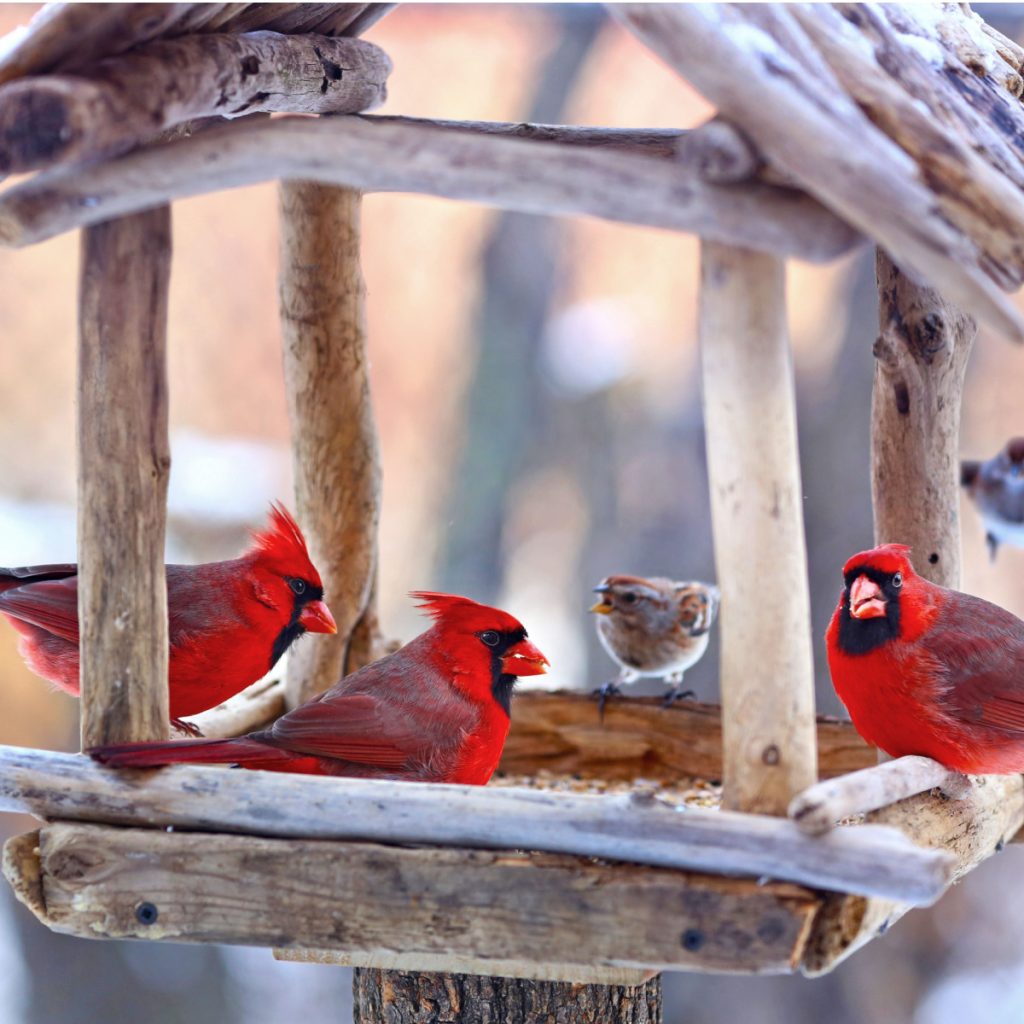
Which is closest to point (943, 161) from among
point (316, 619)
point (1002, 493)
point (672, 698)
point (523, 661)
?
point (523, 661)

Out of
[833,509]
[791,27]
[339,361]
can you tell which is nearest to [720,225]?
[791,27]

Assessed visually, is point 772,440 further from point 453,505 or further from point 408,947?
point 453,505

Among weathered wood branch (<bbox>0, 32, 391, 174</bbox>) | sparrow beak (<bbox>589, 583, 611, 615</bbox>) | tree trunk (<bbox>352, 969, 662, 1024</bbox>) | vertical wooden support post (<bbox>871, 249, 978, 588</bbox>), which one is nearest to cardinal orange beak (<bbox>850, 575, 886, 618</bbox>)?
vertical wooden support post (<bbox>871, 249, 978, 588</bbox>)

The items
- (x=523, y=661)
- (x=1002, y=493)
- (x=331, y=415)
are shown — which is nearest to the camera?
(x=523, y=661)

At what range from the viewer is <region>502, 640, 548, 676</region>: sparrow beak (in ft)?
6.95

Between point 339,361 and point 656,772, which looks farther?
point 656,772

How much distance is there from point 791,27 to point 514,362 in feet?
9.67

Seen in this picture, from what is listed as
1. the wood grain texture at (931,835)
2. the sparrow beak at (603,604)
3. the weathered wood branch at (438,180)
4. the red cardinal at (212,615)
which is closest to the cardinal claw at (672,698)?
the sparrow beak at (603,604)

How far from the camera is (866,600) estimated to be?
2010 millimetres

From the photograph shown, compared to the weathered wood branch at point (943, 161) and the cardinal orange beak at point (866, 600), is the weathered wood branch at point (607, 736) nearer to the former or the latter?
the cardinal orange beak at point (866, 600)

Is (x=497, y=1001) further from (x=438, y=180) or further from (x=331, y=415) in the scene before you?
(x=438, y=180)

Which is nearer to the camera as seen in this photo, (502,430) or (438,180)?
(438,180)

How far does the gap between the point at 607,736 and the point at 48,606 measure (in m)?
1.21

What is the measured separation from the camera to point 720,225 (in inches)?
57.2
